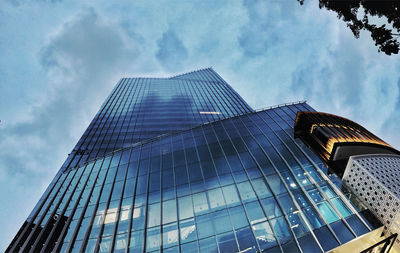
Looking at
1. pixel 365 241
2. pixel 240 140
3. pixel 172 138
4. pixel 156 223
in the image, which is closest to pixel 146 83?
pixel 172 138

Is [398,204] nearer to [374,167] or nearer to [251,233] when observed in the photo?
[374,167]

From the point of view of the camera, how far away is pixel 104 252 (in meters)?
13.8

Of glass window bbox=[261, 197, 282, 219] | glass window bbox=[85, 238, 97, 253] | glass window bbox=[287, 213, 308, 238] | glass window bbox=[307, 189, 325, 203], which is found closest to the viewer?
glass window bbox=[287, 213, 308, 238]

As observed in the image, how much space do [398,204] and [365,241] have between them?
3.18 metres

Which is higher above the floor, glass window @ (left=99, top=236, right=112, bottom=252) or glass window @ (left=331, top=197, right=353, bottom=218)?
glass window @ (left=99, top=236, right=112, bottom=252)

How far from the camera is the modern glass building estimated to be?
1309 cm

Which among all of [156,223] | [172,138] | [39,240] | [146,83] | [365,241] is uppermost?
[146,83]

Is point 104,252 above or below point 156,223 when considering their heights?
below

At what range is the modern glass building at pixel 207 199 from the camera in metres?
13.1

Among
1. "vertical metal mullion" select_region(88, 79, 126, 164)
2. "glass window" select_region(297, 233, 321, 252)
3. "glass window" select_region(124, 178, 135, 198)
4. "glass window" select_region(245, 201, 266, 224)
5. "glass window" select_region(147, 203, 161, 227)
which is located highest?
"vertical metal mullion" select_region(88, 79, 126, 164)

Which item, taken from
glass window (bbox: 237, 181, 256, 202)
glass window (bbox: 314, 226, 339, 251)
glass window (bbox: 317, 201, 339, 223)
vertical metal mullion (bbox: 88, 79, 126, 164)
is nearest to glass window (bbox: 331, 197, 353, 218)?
glass window (bbox: 317, 201, 339, 223)

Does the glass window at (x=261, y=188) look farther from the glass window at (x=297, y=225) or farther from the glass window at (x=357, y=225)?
the glass window at (x=357, y=225)

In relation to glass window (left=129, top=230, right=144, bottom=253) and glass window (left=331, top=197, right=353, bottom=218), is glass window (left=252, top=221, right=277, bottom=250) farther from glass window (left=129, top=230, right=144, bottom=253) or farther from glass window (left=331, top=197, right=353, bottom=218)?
glass window (left=129, top=230, right=144, bottom=253)

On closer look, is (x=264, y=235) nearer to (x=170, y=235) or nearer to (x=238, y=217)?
(x=238, y=217)
